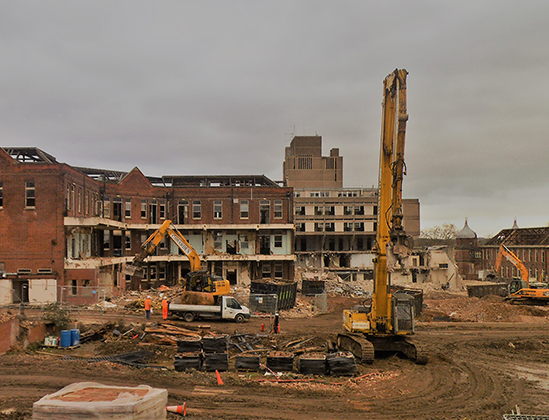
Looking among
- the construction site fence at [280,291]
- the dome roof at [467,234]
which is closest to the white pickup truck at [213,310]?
the construction site fence at [280,291]

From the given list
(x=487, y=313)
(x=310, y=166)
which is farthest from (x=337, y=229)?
(x=487, y=313)

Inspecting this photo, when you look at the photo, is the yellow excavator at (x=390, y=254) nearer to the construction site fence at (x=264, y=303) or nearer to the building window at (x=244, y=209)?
the construction site fence at (x=264, y=303)

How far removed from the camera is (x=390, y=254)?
1652 centimetres

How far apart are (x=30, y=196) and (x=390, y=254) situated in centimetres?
2630

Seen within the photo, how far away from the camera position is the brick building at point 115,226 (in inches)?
1244

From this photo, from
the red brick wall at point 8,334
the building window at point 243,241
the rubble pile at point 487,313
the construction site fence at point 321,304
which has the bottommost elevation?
the rubble pile at point 487,313

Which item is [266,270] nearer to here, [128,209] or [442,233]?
[128,209]

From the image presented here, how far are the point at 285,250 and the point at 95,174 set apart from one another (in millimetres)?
20930

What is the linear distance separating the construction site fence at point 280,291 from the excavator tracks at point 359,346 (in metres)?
13.4

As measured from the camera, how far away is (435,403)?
13656 millimetres

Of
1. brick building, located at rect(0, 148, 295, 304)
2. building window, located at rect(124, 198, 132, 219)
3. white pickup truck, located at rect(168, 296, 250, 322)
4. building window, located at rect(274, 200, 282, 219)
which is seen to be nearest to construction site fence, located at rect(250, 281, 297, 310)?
white pickup truck, located at rect(168, 296, 250, 322)

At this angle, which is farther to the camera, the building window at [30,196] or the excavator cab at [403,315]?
the building window at [30,196]

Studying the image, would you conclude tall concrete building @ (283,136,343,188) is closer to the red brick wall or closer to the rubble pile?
the rubble pile

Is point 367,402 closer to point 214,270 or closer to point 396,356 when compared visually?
point 396,356
